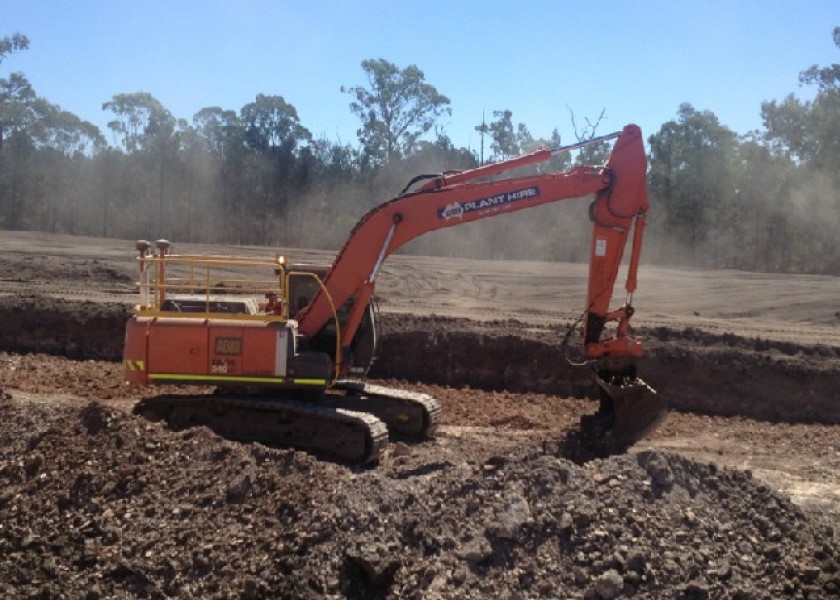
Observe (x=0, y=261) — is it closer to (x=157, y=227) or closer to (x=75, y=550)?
(x=157, y=227)

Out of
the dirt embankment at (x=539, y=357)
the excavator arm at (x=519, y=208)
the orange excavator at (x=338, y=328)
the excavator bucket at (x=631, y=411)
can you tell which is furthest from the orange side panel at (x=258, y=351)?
the dirt embankment at (x=539, y=357)

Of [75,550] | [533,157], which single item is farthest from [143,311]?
[533,157]

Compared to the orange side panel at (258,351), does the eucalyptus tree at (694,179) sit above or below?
above

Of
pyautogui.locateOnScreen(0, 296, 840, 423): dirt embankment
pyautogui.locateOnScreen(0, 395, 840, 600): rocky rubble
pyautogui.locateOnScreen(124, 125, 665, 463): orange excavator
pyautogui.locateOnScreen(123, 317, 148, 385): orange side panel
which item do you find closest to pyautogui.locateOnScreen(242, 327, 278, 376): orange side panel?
pyautogui.locateOnScreen(124, 125, 665, 463): orange excavator

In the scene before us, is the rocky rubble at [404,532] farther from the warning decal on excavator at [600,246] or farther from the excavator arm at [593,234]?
the warning decal on excavator at [600,246]

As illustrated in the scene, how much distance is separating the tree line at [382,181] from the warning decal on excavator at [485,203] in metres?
26.7

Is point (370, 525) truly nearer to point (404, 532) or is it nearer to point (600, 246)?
point (404, 532)

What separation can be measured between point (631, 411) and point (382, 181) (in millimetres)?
33291

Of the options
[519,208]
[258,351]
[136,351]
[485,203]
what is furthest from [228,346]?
[519,208]

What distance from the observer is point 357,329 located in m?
10.5

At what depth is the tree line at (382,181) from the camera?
3741 centimetres

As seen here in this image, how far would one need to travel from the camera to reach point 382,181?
1666 inches

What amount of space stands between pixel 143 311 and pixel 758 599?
261 inches

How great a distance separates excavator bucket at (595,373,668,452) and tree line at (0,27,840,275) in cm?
2717
